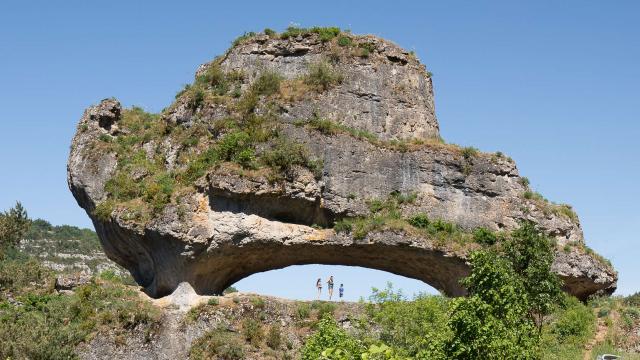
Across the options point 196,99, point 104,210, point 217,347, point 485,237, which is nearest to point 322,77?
point 196,99

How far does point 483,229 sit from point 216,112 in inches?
570

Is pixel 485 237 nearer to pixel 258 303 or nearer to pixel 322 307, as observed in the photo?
pixel 322 307

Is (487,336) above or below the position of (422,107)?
below

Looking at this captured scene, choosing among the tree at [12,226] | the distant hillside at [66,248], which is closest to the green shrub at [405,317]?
the tree at [12,226]

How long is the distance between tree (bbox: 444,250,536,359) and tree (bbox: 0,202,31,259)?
92.8 ft

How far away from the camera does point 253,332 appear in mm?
33938

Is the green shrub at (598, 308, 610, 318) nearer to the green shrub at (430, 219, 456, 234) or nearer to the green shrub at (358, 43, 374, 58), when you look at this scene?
the green shrub at (430, 219, 456, 234)

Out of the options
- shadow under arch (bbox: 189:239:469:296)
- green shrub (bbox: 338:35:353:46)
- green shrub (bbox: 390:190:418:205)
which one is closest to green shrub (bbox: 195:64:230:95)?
green shrub (bbox: 338:35:353:46)

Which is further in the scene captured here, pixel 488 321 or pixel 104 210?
pixel 104 210

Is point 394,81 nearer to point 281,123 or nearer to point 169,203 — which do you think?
point 281,123

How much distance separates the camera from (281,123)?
37938 mm

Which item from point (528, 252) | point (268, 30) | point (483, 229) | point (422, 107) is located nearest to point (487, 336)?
point (528, 252)

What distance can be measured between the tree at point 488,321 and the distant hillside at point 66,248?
72667 mm

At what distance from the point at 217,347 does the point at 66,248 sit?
242 ft
